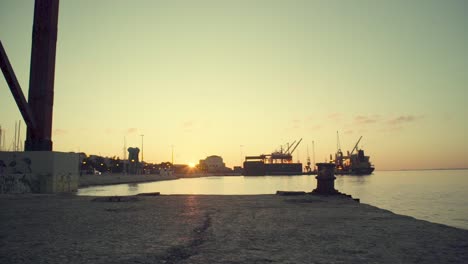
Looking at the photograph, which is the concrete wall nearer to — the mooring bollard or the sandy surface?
the sandy surface

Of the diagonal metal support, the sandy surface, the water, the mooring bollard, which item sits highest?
the diagonal metal support

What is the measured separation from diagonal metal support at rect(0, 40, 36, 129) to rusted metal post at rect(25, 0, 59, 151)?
0.56 metres

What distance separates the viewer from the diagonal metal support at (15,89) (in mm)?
14000

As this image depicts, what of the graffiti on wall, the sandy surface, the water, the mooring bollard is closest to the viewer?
the sandy surface

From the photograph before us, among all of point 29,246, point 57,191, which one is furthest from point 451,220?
point 29,246

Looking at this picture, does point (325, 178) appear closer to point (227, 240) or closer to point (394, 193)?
point (227, 240)

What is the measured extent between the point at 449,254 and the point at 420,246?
50cm

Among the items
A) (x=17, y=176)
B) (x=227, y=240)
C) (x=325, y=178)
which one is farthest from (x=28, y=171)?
(x=227, y=240)

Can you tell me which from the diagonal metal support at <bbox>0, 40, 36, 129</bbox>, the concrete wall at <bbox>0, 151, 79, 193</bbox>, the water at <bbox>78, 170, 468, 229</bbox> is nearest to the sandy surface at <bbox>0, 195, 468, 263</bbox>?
the diagonal metal support at <bbox>0, 40, 36, 129</bbox>

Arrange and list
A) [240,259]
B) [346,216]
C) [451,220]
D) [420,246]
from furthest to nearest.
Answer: [451,220], [346,216], [420,246], [240,259]

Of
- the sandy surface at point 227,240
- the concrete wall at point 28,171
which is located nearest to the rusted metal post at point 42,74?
the concrete wall at point 28,171

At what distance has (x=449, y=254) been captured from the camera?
456cm

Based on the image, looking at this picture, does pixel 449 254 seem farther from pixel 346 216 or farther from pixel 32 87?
pixel 32 87

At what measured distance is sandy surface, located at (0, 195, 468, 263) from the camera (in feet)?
14.4
